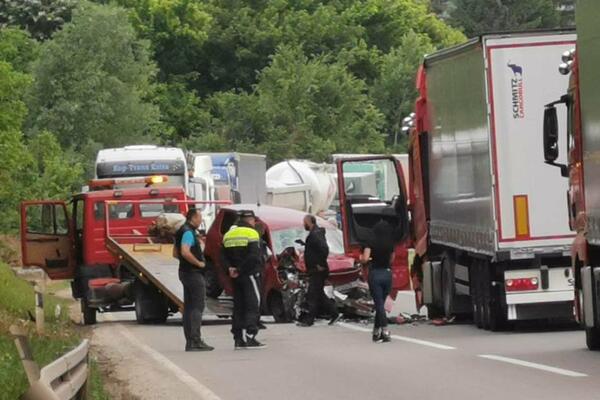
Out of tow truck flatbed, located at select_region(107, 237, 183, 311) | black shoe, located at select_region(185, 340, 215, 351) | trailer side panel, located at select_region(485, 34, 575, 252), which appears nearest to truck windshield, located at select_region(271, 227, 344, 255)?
tow truck flatbed, located at select_region(107, 237, 183, 311)

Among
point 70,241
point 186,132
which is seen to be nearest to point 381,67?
point 186,132

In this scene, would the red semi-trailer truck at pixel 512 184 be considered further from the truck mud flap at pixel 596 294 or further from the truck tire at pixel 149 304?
the truck tire at pixel 149 304

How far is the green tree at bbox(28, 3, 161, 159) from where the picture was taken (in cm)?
6919

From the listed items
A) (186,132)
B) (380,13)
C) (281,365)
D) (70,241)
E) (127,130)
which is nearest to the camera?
(281,365)

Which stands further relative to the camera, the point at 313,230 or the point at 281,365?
the point at 313,230

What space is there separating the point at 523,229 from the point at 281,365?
4801 mm

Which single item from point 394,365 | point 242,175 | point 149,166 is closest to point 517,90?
point 394,365

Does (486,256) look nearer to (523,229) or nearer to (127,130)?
(523,229)

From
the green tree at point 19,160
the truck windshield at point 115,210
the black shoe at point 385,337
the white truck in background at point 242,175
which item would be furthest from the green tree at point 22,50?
the black shoe at point 385,337

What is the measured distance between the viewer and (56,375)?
11.8 meters

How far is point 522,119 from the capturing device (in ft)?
76.4

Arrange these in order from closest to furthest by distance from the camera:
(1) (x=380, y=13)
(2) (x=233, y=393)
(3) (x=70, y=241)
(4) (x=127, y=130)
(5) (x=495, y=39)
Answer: (2) (x=233, y=393)
(5) (x=495, y=39)
(3) (x=70, y=241)
(4) (x=127, y=130)
(1) (x=380, y=13)

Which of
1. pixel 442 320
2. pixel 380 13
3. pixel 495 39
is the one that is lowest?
pixel 442 320

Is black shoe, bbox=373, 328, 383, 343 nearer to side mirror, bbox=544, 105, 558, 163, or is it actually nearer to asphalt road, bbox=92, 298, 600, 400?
asphalt road, bbox=92, 298, 600, 400
